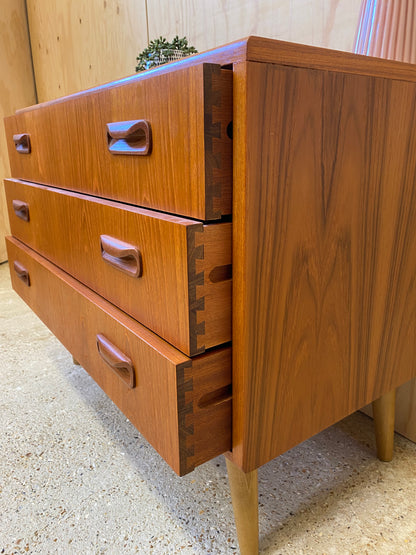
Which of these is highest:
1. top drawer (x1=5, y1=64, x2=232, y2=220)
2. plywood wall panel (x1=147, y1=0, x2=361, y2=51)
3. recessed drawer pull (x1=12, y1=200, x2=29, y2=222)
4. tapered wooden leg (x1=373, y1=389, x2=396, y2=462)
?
plywood wall panel (x1=147, y1=0, x2=361, y2=51)

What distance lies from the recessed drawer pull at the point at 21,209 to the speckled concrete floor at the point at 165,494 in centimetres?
44

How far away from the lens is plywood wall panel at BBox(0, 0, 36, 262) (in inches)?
85.1

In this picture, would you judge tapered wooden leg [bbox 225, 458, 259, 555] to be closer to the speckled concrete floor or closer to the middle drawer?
the speckled concrete floor

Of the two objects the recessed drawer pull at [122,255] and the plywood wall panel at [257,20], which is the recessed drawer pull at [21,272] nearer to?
the recessed drawer pull at [122,255]

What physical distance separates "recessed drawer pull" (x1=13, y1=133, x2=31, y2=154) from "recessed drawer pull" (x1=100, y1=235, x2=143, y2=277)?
42 centimetres

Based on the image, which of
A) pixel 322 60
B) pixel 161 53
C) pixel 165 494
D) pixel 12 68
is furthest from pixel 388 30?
pixel 12 68

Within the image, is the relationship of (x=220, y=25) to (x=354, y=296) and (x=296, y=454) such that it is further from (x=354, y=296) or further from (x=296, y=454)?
(x=296, y=454)

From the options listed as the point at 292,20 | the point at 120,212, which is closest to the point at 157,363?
the point at 120,212

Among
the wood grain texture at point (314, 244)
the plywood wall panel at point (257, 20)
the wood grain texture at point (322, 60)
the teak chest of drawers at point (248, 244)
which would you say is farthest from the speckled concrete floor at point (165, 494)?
the plywood wall panel at point (257, 20)

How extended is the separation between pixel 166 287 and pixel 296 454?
1.84 feet

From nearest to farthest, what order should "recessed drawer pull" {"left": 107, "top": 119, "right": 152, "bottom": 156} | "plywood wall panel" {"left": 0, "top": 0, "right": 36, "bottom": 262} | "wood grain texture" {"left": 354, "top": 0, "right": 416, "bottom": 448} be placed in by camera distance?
"recessed drawer pull" {"left": 107, "top": 119, "right": 152, "bottom": 156}, "wood grain texture" {"left": 354, "top": 0, "right": 416, "bottom": 448}, "plywood wall panel" {"left": 0, "top": 0, "right": 36, "bottom": 262}

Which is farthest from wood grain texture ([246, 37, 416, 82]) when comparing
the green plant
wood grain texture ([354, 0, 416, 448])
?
the green plant

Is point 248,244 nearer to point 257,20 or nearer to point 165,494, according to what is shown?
point 165,494

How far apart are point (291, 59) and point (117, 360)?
16.2 inches
